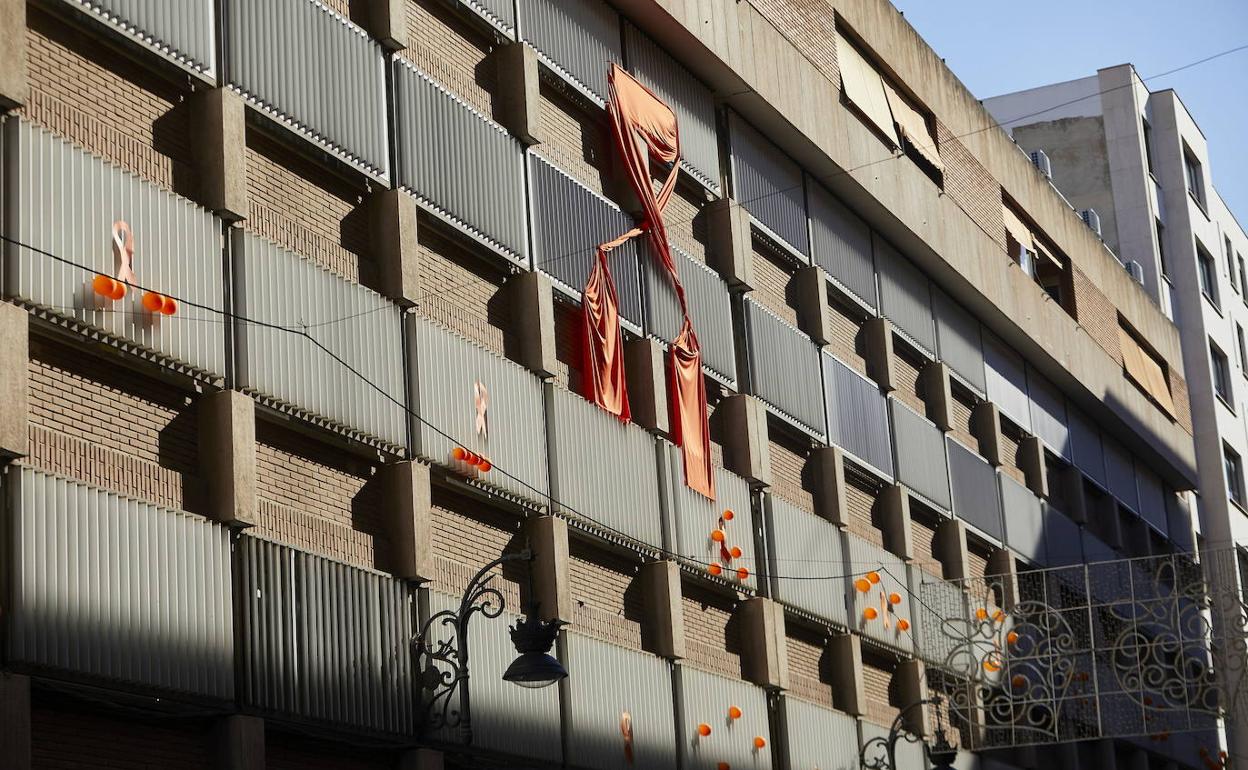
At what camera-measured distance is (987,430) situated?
39.2 meters

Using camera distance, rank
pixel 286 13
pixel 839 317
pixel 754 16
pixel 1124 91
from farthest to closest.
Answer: pixel 1124 91
pixel 839 317
pixel 754 16
pixel 286 13

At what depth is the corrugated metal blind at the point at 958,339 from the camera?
38.1 m

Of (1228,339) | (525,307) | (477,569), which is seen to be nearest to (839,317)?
(525,307)

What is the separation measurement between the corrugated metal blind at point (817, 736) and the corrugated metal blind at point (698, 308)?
473 cm

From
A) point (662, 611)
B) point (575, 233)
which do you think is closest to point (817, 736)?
point (662, 611)

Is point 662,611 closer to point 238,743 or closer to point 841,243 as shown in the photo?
point 238,743

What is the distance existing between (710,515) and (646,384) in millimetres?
2146

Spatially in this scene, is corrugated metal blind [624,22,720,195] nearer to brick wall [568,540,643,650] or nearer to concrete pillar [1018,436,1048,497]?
brick wall [568,540,643,650]

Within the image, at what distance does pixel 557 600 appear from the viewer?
2289cm

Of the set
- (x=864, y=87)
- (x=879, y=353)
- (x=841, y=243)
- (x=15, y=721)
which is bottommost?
(x=15, y=721)

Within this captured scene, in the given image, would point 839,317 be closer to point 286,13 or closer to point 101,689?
point 286,13

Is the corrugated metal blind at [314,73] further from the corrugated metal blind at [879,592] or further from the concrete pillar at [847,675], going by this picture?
the corrugated metal blind at [879,592]

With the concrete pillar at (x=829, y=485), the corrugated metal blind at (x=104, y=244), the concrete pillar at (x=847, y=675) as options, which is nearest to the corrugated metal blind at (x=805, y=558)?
the concrete pillar at (x=829, y=485)

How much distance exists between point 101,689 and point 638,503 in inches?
402
